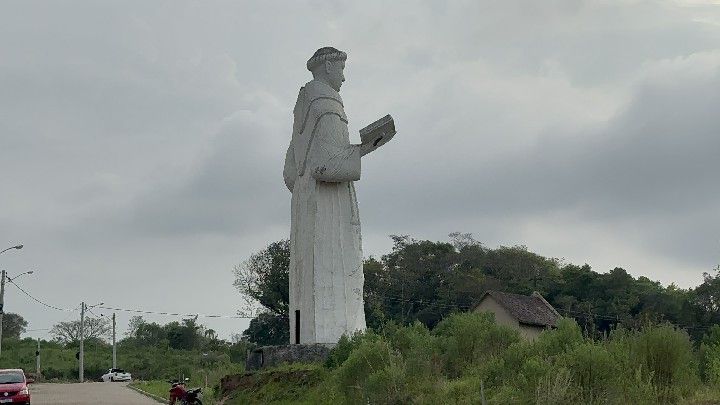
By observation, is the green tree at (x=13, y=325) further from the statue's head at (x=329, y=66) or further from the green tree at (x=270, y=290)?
the statue's head at (x=329, y=66)

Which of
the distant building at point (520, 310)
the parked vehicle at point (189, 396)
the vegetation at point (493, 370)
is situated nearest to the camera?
the vegetation at point (493, 370)

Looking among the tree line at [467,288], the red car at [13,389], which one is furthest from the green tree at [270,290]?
the red car at [13,389]

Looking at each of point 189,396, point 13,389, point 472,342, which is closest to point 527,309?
point 189,396

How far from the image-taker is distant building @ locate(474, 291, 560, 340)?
40.8 m

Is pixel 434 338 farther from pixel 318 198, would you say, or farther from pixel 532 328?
pixel 532 328

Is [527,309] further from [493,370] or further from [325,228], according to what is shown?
[493,370]

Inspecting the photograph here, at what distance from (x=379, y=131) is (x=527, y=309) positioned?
24.0 m

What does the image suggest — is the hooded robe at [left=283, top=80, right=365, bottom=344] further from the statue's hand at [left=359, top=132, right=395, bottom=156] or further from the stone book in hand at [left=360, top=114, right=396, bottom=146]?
the stone book in hand at [left=360, top=114, right=396, bottom=146]

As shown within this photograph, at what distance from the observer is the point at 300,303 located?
2086 centimetres

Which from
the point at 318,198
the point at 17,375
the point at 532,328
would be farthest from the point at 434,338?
the point at 532,328

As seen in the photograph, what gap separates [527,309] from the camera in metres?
42.9

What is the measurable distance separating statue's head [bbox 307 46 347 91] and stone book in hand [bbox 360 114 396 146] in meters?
1.61

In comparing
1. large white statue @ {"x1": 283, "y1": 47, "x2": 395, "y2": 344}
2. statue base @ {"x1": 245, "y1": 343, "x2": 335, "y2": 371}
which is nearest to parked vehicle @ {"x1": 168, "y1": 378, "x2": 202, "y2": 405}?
large white statue @ {"x1": 283, "y1": 47, "x2": 395, "y2": 344}

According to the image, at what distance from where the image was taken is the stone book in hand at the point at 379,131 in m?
20.7
